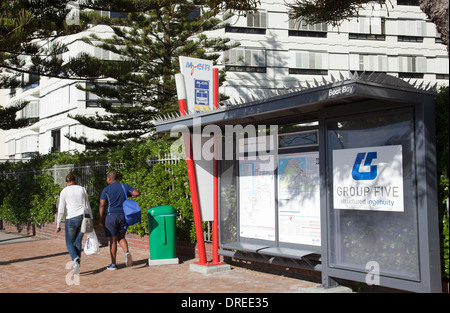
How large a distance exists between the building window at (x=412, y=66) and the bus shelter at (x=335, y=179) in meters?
35.1

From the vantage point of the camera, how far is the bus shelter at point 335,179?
5.98 m

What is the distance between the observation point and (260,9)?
1481 inches

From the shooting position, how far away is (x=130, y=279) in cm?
858

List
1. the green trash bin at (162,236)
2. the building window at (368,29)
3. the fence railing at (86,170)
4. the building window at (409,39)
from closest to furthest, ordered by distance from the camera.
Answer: the green trash bin at (162,236), the fence railing at (86,170), the building window at (368,29), the building window at (409,39)

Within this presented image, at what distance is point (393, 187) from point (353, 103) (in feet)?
3.97

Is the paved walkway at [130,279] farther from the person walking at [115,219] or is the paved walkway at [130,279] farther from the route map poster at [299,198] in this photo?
the route map poster at [299,198]

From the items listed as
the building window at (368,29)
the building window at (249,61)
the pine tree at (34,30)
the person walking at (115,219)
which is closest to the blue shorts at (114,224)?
the person walking at (115,219)

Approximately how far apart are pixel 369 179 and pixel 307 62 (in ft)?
109

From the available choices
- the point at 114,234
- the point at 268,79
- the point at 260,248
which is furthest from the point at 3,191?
the point at 268,79

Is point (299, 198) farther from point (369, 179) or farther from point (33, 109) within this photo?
point (33, 109)

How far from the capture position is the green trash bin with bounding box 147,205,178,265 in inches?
387
